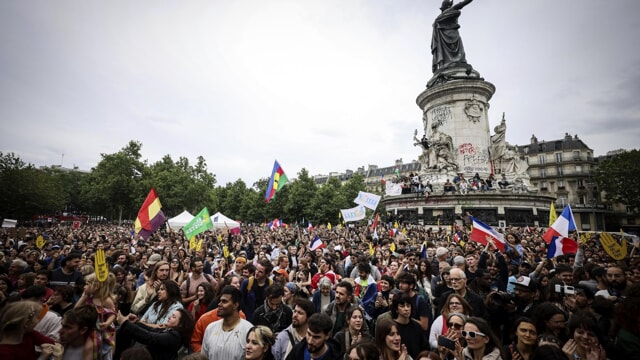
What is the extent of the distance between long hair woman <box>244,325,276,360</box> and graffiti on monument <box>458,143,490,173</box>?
28337 millimetres

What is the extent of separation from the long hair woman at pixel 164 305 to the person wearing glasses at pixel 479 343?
12.0 feet

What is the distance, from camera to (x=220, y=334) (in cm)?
388

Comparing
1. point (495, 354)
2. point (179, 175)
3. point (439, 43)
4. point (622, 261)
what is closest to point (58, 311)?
point (495, 354)

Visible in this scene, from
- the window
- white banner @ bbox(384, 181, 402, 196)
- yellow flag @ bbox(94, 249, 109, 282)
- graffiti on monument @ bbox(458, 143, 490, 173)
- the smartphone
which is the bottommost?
the smartphone

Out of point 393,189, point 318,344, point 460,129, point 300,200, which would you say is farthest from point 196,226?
point 300,200

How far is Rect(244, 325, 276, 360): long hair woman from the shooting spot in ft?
10.9

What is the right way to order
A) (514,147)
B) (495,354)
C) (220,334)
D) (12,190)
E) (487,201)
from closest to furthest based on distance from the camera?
1. (495,354)
2. (220,334)
3. (487,201)
4. (514,147)
5. (12,190)

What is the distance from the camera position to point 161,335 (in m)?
3.51

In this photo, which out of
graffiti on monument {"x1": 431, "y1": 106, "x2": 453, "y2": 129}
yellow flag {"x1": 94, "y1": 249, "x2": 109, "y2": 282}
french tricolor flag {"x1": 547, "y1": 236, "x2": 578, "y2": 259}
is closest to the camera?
yellow flag {"x1": 94, "y1": 249, "x2": 109, "y2": 282}

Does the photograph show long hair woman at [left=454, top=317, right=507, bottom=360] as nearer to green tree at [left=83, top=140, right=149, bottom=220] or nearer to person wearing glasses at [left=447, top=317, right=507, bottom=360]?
person wearing glasses at [left=447, top=317, right=507, bottom=360]

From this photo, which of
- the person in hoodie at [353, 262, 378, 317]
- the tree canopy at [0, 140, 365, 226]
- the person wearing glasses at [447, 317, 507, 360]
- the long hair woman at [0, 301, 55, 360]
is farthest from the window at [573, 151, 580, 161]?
the long hair woman at [0, 301, 55, 360]

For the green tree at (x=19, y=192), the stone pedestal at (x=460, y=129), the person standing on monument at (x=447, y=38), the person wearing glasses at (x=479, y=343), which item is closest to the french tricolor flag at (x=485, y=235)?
the person wearing glasses at (x=479, y=343)

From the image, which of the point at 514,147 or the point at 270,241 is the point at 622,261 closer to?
the point at 270,241

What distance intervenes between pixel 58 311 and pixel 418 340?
536 cm
